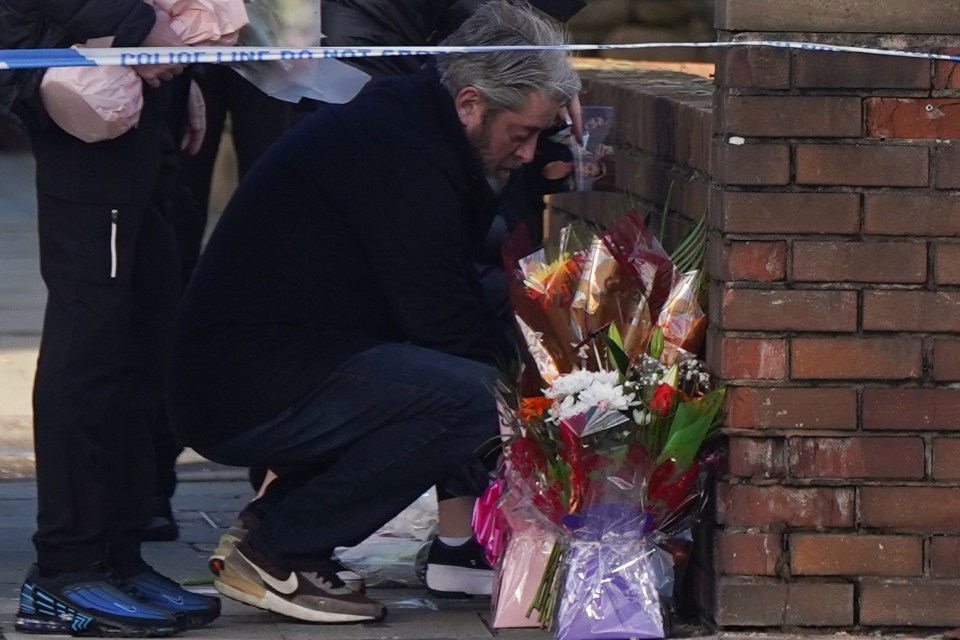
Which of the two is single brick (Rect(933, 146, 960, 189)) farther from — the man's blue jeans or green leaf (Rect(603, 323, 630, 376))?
the man's blue jeans

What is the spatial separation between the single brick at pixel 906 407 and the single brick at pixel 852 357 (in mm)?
36

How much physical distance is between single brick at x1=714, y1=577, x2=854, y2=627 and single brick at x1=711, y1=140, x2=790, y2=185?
2.29ft

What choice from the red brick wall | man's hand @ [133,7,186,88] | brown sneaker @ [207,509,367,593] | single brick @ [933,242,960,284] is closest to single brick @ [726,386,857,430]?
the red brick wall

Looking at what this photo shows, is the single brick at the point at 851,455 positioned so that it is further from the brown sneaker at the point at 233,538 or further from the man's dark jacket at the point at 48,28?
the man's dark jacket at the point at 48,28

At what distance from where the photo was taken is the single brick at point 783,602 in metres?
3.29

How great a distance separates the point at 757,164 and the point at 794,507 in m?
0.60

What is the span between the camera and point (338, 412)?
3.63 meters

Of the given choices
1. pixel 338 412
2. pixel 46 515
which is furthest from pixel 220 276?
pixel 46 515

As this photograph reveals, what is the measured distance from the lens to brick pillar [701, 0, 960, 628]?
320 centimetres

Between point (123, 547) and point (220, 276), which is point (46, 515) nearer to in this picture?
point (123, 547)

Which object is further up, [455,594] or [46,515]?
[46,515]

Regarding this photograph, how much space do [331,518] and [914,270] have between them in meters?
1.21

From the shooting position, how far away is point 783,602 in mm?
3295

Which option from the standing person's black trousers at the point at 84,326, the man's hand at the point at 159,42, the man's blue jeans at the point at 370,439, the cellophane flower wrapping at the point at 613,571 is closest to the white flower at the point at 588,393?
the cellophane flower wrapping at the point at 613,571
